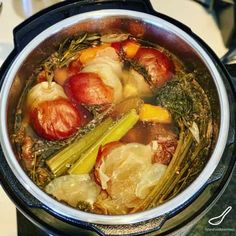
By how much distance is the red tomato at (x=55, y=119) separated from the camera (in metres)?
1.03

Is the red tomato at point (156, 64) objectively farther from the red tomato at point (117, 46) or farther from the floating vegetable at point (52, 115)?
the floating vegetable at point (52, 115)

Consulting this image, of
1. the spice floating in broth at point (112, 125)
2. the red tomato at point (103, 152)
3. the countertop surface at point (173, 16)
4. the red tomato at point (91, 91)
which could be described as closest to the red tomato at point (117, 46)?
the spice floating in broth at point (112, 125)

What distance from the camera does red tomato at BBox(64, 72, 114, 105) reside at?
1.06 metres

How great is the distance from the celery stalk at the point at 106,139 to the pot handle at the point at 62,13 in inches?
9.5

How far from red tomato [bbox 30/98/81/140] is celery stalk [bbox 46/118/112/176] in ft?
0.10

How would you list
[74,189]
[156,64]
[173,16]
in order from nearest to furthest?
[74,189] < [156,64] < [173,16]

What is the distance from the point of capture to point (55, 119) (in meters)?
1.03

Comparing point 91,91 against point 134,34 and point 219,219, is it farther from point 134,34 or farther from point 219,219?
point 219,219

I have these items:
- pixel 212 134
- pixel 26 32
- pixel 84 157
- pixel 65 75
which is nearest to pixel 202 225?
pixel 212 134

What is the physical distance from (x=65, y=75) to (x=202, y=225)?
449mm

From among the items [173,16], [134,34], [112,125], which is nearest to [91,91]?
[112,125]

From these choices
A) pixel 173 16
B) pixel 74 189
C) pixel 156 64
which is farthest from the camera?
pixel 173 16

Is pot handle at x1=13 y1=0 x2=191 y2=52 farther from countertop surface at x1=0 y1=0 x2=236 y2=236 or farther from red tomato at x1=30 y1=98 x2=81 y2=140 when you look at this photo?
countertop surface at x1=0 y1=0 x2=236 y2=236

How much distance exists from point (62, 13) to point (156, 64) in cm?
24
